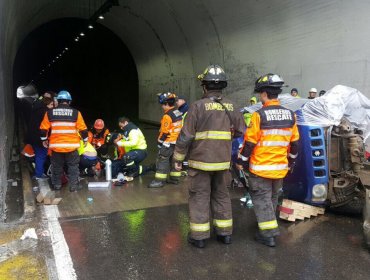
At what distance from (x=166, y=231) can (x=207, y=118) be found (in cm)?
154

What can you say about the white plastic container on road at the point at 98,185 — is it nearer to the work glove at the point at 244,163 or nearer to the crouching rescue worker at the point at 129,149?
the crouching rescue worker at the point at 129,149

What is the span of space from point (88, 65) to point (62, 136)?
28.3m

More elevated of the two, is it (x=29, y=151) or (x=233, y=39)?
(x=233, y=39)

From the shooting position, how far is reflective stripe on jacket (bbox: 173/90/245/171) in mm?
4082

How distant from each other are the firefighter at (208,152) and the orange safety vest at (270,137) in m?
0.23

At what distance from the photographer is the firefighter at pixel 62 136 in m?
6.31

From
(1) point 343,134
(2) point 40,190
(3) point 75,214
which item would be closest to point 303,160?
→ (1) point 343,134

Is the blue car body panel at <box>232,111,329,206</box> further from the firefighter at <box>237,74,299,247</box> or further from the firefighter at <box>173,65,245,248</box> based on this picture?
the firefighter at <box>173,65,245,248</box>

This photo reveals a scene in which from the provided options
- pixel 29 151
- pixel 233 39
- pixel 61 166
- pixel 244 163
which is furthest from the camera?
pixel 233 39

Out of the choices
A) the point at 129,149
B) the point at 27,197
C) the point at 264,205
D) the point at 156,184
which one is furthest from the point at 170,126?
the point at 264,205

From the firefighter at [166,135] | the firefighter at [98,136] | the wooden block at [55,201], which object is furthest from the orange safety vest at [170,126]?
the wooden block at [55,201]

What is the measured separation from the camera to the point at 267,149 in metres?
4.22

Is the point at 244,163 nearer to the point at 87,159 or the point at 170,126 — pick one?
the point at 170,126

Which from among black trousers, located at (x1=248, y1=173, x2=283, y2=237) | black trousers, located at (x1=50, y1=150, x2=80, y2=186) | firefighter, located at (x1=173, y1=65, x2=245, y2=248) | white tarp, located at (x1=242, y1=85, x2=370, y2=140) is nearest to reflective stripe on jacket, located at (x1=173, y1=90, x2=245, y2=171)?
firefighter, located at (x1=173, y1=65, x2=245, y2=248)
